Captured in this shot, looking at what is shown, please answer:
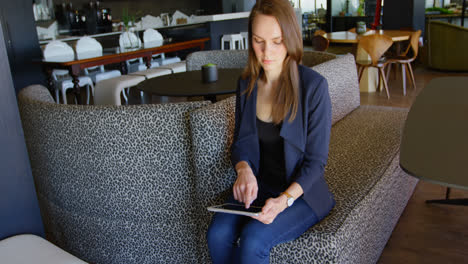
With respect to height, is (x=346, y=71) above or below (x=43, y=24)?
below

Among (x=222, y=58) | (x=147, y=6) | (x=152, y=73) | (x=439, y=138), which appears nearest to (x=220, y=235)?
(x=439, y=138)

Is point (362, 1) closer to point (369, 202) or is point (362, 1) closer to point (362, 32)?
point (362, 32)

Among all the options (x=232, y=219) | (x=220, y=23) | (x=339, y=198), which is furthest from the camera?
(x=220, y=23)

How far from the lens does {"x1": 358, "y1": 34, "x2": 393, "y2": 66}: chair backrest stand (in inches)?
212

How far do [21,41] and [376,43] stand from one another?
505 centimetres

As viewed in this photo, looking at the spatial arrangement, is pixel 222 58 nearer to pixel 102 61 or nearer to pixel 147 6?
pixel 102 61

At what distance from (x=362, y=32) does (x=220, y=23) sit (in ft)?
8.89

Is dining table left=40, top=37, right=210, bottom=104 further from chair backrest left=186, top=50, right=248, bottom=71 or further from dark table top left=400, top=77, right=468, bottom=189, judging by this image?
dark table top left=400, top=77, right=468, bottom=189

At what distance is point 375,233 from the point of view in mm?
2006

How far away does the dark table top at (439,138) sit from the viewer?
1373 millimetres

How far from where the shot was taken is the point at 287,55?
1659 millimetres

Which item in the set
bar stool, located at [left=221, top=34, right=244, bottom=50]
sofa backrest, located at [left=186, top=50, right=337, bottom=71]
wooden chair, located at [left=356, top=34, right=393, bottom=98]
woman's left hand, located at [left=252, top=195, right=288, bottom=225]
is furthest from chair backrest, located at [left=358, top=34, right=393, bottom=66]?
woman's left hand, located at [left=252, top=195, right=288, bottom=225]

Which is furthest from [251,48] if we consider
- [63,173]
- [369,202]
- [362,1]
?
[362,1]

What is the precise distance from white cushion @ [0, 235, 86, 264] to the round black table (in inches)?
59.7
